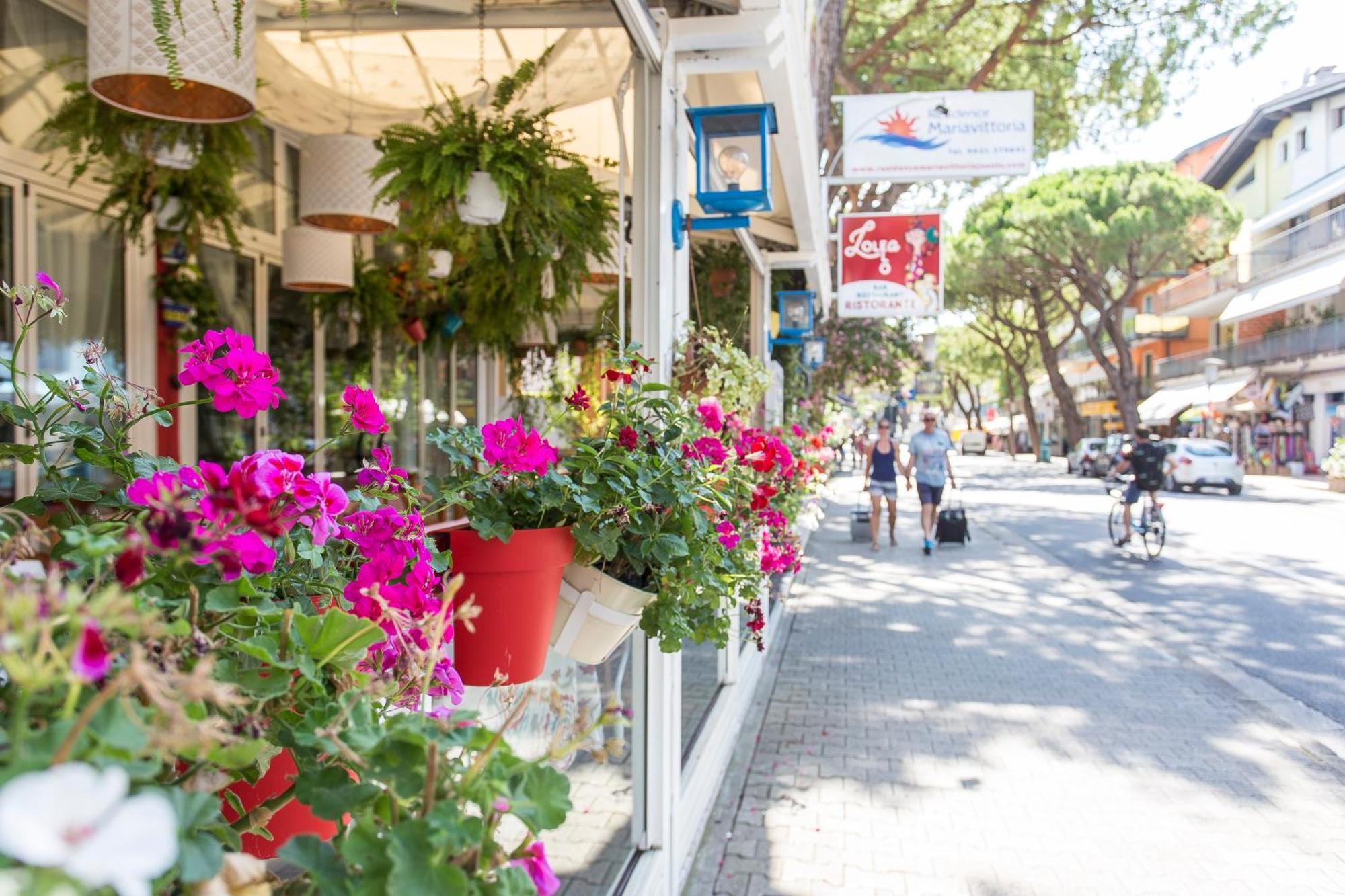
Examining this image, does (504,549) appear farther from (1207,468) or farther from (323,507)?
(1207,468)

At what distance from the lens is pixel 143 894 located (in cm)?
53

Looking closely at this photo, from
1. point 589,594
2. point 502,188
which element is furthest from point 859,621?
point 589,594

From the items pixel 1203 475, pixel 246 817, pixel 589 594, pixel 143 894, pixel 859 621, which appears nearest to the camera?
pixel 143 894

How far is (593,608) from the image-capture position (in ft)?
7.25

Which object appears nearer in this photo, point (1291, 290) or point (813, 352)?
point (813, 352)

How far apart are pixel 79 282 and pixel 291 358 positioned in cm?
194

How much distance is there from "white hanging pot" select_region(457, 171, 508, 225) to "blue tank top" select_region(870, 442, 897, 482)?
29.8 ft

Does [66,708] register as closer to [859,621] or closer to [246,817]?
[246,817]

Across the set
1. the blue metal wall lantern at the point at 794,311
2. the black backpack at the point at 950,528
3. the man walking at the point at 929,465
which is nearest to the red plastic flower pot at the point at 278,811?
the blue metal wall lantern at the point at 794,311

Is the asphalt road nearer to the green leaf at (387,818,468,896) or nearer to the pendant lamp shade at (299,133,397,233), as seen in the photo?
the pendant lamp shade at (299,133,397,233)

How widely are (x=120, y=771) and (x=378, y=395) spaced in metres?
8.02

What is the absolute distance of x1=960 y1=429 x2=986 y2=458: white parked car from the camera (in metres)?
59.5

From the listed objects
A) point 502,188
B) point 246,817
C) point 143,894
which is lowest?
point 246,817

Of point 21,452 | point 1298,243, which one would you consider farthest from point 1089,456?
point 21,452
